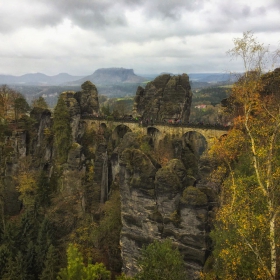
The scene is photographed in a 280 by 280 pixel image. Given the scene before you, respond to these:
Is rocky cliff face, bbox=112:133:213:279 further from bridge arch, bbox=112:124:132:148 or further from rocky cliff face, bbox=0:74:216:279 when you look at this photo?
bridge arch, bbox=112:124:132:148

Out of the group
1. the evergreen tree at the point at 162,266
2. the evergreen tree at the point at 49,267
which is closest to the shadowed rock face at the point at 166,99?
the evergreen tree at the point at 49,267

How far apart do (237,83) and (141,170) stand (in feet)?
39.6

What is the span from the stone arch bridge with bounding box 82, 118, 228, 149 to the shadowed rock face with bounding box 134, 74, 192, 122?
7.45 feet

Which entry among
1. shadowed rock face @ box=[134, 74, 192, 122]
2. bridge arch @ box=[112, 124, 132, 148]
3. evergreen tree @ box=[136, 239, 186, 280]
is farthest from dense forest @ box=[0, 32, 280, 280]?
shadowed rock face @ box=[134, 74, 192, 122]

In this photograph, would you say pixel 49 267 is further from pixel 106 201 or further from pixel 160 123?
pixel 160 123

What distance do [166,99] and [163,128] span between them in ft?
17.4

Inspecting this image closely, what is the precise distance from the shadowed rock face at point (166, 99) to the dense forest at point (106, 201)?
713 cm

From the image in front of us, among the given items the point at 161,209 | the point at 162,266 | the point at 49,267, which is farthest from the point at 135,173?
the point at 49,267

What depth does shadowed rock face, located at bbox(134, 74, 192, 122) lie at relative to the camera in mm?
43875

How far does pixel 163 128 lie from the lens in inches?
1688

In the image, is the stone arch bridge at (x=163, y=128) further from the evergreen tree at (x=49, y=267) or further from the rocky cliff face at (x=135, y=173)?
the evergreen tree at (x=49, y=267)

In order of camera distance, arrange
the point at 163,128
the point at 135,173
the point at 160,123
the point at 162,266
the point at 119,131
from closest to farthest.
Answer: the point at 162,266 → the point at 135,173 → the point at 163,128 → the point at 160,123 → the point at 119,131

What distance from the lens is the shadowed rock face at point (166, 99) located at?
43.9m

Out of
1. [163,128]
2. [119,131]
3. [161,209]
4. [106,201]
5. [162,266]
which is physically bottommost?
[106,201]
